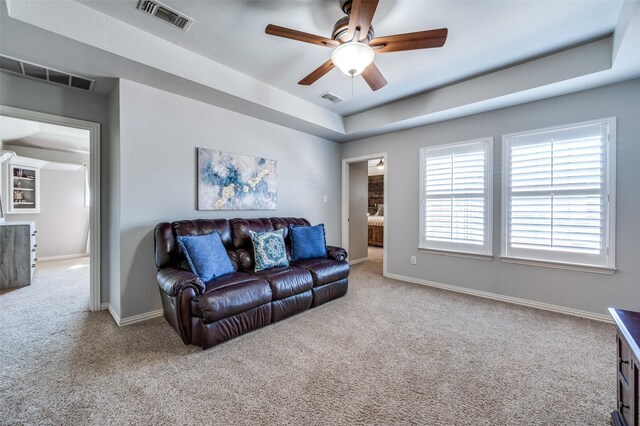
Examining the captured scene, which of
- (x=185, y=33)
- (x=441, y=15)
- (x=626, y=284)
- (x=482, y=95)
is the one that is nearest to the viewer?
(x=441, y=15)

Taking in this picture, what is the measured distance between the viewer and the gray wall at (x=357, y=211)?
5.66 meters

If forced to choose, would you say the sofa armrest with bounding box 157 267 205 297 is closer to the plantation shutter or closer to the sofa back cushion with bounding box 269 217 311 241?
the sofa back cushion with bounding box 269 217 311 241

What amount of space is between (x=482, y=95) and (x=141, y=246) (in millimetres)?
4258

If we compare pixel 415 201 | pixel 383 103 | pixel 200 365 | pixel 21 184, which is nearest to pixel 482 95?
pixel 383 103

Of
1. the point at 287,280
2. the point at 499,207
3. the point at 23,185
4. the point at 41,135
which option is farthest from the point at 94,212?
the point at 499,207

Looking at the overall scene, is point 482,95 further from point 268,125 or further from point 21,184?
point 21,184

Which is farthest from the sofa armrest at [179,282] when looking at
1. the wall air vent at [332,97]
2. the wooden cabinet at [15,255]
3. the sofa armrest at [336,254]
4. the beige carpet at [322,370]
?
the wooden cabinet at [15,255]

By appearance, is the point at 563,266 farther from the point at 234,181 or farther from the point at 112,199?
the point at 112,199

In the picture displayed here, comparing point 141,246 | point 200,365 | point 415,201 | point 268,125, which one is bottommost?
point 200,365

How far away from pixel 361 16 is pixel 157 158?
8.18 ft

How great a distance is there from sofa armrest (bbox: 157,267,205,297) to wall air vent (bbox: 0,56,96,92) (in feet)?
7.21

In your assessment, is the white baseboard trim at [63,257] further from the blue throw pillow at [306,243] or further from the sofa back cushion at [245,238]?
the blue throw pillow at [306,243]

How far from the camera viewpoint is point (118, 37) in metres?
2.26

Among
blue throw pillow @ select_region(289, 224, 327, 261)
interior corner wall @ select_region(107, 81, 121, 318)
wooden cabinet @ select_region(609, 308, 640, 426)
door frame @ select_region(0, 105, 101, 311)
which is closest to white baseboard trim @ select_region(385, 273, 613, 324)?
blue throw pillow @ select_region(289, 224, 327, 261)
